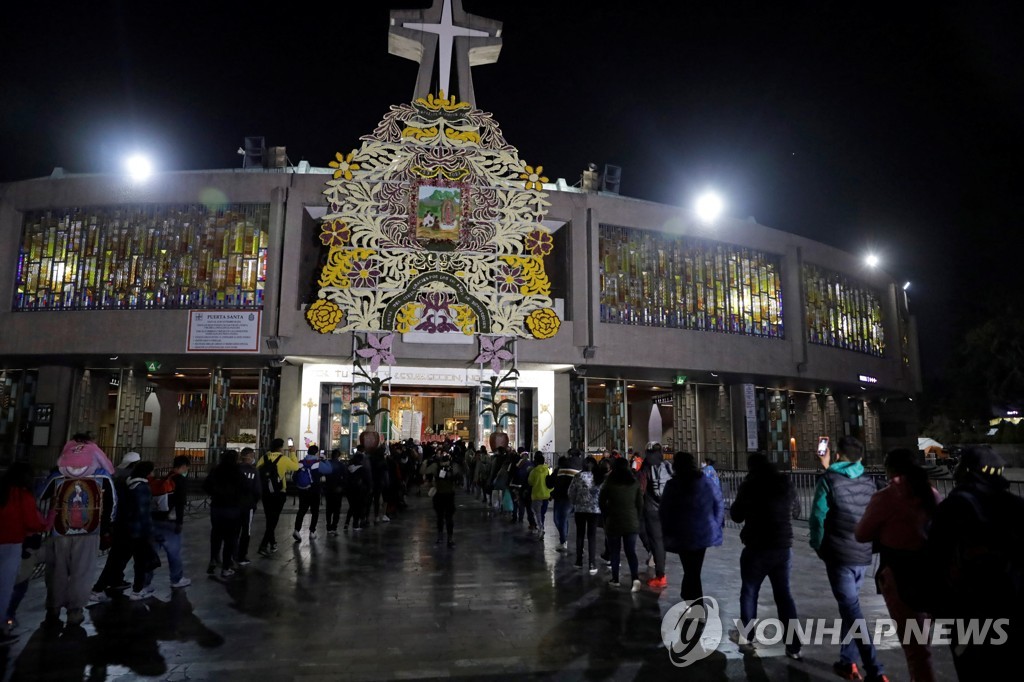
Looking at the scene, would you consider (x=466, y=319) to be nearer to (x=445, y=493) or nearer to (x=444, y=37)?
(x=444, y=37)

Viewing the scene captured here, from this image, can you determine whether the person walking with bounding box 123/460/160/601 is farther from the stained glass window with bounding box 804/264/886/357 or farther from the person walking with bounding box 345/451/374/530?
the stained glass window with bounding box 804/264/886/357

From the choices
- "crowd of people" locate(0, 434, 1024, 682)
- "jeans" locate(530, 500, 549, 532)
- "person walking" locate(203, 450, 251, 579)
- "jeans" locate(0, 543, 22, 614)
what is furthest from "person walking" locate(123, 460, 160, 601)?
"jeans" locate(530, 500, 549, 532)

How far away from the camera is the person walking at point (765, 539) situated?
5.74m

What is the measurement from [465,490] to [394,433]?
662 cm

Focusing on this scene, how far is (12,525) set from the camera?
609 centimetres

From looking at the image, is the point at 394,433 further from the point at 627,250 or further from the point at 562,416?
the point at 627,250

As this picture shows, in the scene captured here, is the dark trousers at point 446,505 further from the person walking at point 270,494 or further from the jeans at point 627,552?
the jeans at point 627,552

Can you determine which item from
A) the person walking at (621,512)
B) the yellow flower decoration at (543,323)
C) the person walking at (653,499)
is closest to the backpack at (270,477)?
the person walking at (621,512)

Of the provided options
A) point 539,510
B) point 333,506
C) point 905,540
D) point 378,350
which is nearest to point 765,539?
point 905,540

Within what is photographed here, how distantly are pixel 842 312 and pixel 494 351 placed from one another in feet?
66.1

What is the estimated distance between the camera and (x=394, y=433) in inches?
1215

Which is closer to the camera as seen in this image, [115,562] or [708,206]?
[115,562]

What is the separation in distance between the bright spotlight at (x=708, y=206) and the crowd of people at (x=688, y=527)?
63.8ft

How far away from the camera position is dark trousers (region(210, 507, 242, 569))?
8.91 meters
